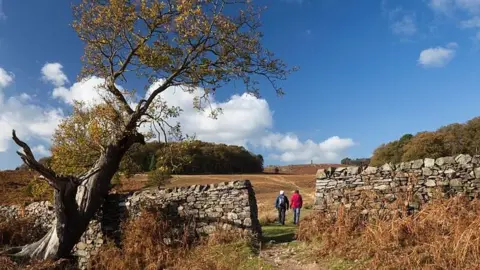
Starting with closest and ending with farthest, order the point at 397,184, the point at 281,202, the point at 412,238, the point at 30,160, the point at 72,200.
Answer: the point at 412,238 < the point at 397,184 < the point at 30,160 < the point at 72,200 < the point at 281,202

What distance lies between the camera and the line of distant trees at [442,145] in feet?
170

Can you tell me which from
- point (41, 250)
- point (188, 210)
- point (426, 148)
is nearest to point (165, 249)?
point (188, 210)

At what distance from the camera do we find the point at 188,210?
15.8m

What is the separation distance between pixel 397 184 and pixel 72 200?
11692 mm

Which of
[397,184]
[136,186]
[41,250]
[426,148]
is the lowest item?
[41,250]

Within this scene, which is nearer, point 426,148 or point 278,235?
point 278,235

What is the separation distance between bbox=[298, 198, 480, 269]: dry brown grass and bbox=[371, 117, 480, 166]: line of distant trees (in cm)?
4175

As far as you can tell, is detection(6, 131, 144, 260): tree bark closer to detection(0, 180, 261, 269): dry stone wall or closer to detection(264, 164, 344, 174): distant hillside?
detection(0, 180, 261, 269): dry stone wall

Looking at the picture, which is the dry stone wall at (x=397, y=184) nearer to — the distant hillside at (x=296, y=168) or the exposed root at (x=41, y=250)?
the exposed root at (x=41, y=250)

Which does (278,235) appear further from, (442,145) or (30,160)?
(442,145)

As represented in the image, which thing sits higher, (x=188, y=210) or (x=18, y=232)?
(x=188, y=210)

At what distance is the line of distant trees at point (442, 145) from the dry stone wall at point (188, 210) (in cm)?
4113

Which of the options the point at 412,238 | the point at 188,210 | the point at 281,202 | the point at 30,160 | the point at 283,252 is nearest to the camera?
the point at 412,238

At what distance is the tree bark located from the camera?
15.3 meters
